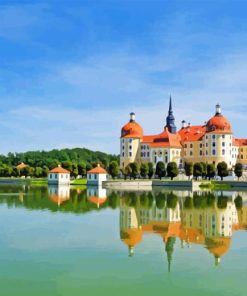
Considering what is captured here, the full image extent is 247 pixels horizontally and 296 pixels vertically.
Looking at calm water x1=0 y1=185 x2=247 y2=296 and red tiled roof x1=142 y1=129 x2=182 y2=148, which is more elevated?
red tiled roof x1=142 y1=129 x2=182 y2=148

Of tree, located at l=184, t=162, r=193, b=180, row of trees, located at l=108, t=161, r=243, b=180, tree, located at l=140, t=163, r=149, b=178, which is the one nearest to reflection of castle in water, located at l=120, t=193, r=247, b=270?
row of trees, located at l=108, t=161, r=243, b=180

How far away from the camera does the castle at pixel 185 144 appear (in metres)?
Result: 63.4

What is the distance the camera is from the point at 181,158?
67.5 meters

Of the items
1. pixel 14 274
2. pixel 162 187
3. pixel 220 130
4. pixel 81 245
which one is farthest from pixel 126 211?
pixel 220 130

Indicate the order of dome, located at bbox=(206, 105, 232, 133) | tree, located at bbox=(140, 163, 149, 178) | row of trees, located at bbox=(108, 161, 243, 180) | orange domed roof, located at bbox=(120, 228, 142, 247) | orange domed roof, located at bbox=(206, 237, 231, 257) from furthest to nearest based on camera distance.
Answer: dome, located at bbox=(206, 105, 232, 133) → tree, located at bbox=(140, 163, 149, 178) → row of trees, located at bbox=(108, 161, 243, 180) → orange domed roof, located at bbox=(120, 228, 142, 247) → orange domed roof, located at bbox=(206, 237, 231, 257)

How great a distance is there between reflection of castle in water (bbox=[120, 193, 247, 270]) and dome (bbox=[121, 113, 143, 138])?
41.5 meters

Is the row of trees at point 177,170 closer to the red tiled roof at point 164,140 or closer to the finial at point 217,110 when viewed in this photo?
the red tiled roof at point 164,140

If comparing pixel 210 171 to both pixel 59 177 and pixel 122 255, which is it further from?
pixel 122 255

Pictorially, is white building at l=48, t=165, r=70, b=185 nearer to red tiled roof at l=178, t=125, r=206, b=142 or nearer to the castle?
the castle

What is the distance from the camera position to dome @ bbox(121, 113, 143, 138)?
224ft

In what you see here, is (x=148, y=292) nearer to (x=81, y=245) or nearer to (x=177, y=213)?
(x=81, y=245)

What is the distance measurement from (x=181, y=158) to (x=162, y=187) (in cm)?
1785

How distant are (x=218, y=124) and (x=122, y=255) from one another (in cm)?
Answer: 5251

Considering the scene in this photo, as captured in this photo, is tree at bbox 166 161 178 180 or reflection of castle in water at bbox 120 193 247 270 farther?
tree at bbox 166 161 178 180
